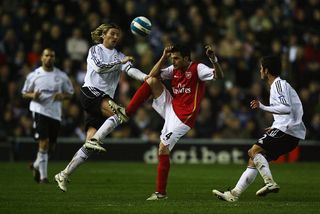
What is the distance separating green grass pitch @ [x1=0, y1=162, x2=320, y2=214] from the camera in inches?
449

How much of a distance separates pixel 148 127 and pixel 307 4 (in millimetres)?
7705

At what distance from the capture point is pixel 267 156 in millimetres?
12719

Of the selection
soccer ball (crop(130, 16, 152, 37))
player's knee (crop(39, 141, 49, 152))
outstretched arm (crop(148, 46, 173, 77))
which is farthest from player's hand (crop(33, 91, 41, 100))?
outstretched arm (crop(148, 46, 173, 77))

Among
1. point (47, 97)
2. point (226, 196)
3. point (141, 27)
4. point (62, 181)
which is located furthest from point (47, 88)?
point (226, 196)

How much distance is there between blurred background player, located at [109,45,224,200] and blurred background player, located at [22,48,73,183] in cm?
422

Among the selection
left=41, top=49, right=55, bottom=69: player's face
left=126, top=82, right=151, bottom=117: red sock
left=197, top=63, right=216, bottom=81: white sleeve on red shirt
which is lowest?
left=126, top=82, right=151, bottom=117: red sock

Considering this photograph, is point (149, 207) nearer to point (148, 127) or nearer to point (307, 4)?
point (148, 127)

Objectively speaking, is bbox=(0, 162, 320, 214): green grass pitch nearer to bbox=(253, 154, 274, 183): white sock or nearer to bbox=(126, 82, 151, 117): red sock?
bbox=(253, 154, 274, 183): white sock

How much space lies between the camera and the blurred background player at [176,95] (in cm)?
1273

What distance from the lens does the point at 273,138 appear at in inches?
499

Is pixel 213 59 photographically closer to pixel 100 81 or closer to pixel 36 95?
pixel 100 81

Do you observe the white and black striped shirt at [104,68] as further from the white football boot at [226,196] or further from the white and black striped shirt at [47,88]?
the white and black striped shirt at [47,88]

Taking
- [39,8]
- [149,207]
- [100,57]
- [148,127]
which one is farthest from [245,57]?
[149,207]

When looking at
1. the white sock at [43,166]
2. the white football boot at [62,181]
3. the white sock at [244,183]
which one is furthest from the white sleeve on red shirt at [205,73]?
the white sock at [43,166]
